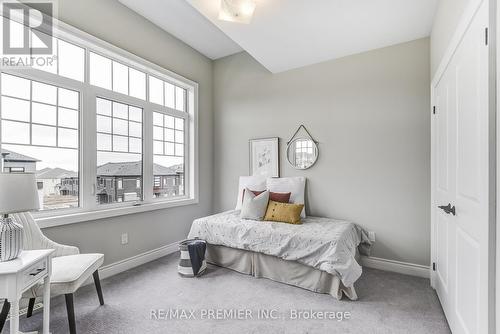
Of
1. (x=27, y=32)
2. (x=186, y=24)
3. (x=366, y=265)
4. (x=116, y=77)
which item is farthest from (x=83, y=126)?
(x=366, y=265)

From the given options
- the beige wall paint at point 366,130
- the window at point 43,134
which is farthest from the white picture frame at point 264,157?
the window at point 43,134

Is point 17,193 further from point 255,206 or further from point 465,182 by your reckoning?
point 465,182

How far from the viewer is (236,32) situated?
8.33ft

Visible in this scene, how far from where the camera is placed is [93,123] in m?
2.56

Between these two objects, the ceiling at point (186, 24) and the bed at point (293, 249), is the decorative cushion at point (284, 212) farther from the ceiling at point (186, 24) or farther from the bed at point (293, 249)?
the ceiling at point (186, 24)

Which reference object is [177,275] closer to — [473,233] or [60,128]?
[60,128]

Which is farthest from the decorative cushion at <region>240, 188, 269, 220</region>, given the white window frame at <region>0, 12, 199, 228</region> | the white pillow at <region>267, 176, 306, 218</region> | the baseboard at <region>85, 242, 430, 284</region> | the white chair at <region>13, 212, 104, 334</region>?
the white chair at <region>13, 212, 104, 334</region>

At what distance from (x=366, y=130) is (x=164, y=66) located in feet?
9.17

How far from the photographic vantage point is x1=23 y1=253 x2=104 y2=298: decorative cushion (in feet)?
5.25

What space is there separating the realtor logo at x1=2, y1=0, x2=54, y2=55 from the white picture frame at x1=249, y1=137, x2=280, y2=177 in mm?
2606

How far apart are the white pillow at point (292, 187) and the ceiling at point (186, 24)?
223 centimetres

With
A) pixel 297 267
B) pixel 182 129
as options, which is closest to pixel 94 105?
pixel 182 129

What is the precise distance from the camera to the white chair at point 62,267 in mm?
1605

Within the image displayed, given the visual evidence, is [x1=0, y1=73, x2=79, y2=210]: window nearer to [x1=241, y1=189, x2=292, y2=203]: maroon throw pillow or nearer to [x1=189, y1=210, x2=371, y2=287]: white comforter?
[x1=189, y1=210, x2=371, y2=287]: white comforter
